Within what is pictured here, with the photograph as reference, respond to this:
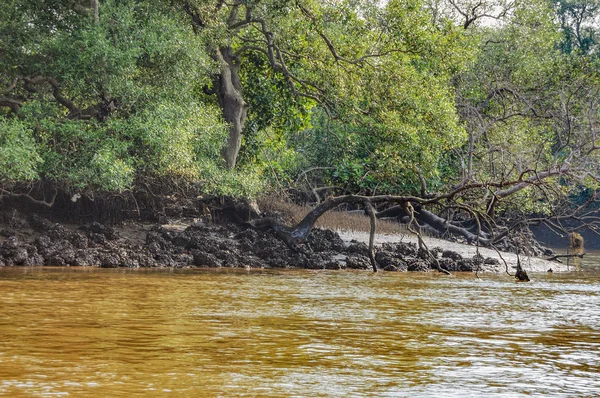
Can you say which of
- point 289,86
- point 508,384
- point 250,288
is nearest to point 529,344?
point 508,384

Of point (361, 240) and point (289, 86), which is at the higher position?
point (289, 86)

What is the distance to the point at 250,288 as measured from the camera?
65.1 feet

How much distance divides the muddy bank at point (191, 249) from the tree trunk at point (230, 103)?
250 cm

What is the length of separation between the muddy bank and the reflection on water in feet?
7.70

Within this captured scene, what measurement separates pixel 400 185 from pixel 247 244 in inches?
308

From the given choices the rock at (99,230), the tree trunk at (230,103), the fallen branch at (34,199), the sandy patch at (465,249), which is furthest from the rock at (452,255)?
the fallen branch at (34,199)

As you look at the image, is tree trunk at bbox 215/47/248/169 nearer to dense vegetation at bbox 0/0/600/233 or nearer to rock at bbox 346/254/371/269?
dense vegetation at bbox 0/0/600/233

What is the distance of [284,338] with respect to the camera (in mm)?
12562

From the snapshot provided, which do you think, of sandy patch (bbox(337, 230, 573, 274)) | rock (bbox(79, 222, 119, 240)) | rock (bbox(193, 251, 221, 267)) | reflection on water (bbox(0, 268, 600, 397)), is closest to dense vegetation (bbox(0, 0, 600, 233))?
rock (bbox(79, 222, 119, 240))

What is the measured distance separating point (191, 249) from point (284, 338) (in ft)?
48.1

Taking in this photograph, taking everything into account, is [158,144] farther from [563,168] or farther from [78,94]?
[563,168]

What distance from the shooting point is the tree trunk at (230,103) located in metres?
29.5

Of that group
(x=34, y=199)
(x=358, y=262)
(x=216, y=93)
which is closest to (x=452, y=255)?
(x=358, y=262)

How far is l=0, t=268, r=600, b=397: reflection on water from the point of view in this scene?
30.8 ft
